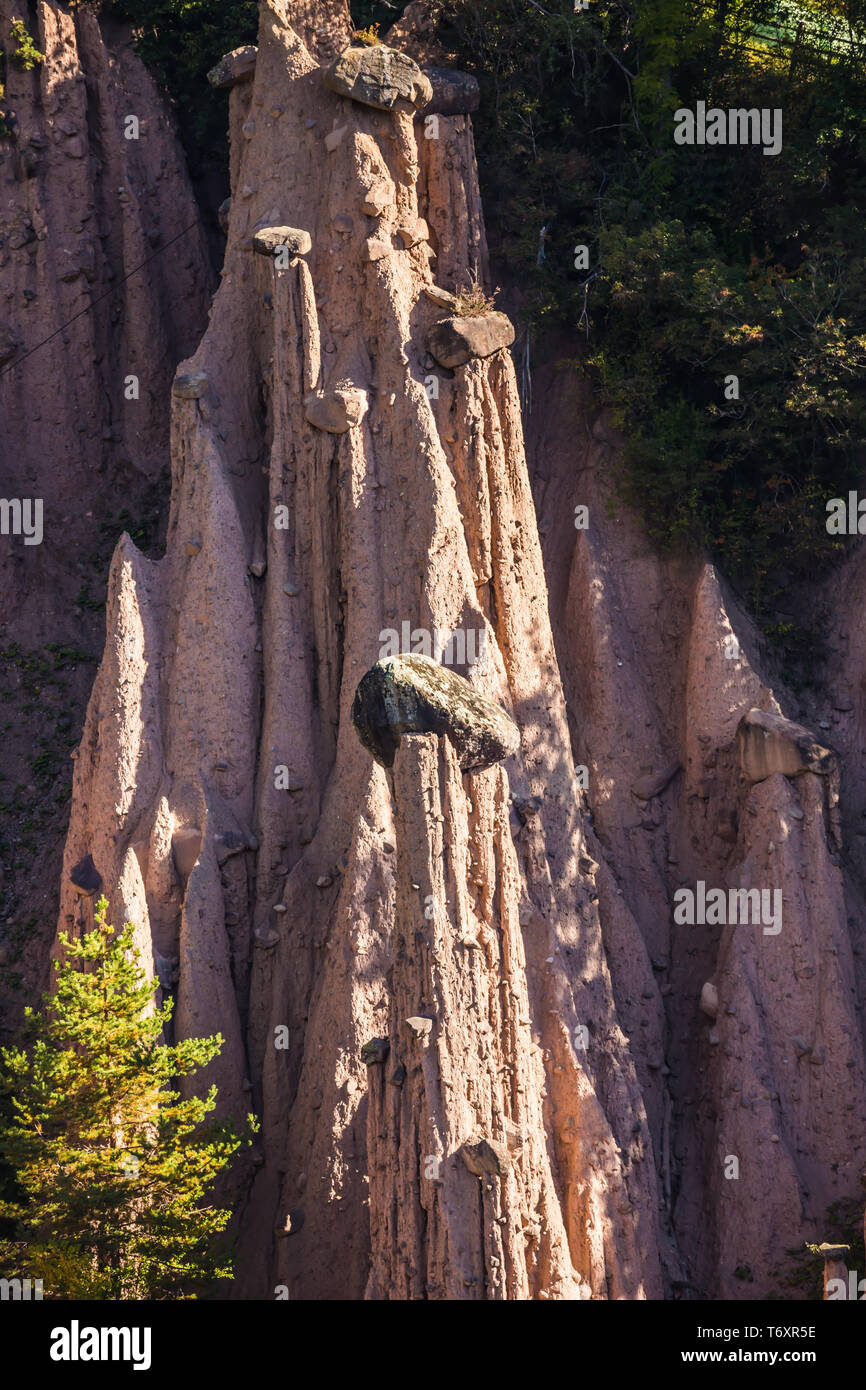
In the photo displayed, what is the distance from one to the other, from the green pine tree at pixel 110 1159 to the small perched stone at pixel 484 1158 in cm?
322

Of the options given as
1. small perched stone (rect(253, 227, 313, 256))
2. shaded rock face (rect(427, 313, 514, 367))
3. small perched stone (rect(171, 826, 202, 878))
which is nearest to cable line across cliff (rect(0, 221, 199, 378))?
small perched stone (rect(253, 227, 313, 256))

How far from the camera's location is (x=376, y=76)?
62.6 feet

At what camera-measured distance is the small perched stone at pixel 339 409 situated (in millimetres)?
18375

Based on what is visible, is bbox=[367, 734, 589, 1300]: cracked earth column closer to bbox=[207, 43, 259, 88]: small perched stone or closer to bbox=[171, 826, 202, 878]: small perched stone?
bbox=[171, 826, 202, 878]: small perched stone

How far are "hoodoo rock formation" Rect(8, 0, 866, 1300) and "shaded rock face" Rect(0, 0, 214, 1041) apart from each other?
334 centimetres

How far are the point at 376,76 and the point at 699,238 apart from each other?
4822 mm

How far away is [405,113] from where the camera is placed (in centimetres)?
1939

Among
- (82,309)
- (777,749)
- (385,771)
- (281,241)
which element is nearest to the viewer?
(385,771)

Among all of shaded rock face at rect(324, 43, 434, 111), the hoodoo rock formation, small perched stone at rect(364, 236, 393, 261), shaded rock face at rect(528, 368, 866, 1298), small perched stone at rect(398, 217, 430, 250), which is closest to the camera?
the hoodoo rock formation

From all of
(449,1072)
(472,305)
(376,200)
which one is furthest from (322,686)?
(449,1072)

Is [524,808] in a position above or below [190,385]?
below

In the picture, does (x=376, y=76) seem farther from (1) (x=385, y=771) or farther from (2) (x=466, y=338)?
(1) (x=385, y=771)

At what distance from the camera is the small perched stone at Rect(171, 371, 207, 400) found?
19016 mm
